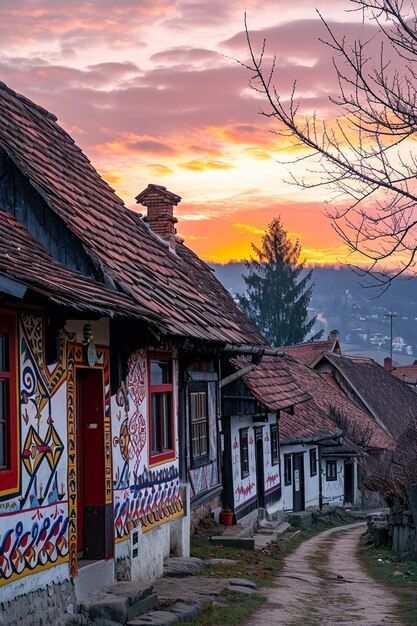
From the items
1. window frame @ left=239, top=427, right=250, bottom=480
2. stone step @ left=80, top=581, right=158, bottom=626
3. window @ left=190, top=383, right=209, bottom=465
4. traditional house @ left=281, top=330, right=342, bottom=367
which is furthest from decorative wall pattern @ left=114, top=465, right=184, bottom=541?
traditional house @ left=281, top=330, right=342, bottom=367

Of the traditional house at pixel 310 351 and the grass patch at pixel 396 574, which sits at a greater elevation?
the traditional house at pixel 310 351

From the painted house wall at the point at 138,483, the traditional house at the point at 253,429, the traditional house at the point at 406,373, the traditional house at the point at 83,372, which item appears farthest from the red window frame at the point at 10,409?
the traditional house at the point at 406,373

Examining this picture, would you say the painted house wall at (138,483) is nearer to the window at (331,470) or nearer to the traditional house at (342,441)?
the traditional house at (342,441)

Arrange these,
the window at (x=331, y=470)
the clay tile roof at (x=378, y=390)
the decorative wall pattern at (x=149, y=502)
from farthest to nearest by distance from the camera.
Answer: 1. the clay tile roof at (x=378, y=390)
2. the window at (x=331, y=470)
3. the decorative wall pattern at (x=149, y=502)

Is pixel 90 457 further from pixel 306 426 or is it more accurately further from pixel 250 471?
pixel 306 426

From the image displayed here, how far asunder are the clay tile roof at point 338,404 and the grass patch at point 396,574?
18619 mm

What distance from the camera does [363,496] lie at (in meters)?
42.6

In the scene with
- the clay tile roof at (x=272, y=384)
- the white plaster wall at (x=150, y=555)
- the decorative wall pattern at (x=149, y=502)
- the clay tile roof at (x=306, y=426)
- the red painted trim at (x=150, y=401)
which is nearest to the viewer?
the decorative wall pattern at (x=149, y=502)

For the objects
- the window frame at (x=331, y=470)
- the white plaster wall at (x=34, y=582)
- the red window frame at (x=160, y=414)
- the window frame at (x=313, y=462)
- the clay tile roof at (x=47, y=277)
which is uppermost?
the clay tile roof at (x=47, y=277)

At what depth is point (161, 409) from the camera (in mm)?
13547

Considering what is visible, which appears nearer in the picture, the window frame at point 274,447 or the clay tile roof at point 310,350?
the window frame at point 274,447

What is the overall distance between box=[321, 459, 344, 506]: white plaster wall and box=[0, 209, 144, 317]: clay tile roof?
2880 cm

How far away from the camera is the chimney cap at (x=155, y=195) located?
20.4 m

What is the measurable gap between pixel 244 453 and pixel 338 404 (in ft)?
72.0
